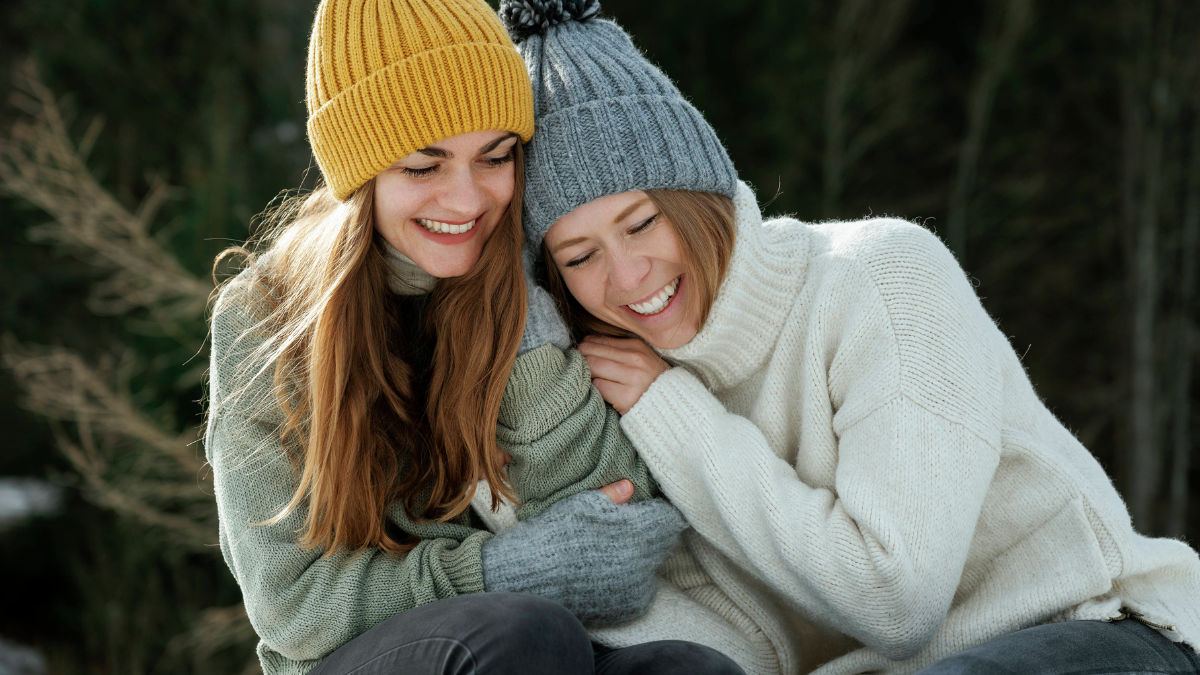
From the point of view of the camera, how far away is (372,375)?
5.03 feet

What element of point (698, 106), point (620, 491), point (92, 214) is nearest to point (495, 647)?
point (620, 491)

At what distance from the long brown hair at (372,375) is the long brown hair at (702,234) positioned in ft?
0.59

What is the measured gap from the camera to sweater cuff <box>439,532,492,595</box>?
1435 millimetres

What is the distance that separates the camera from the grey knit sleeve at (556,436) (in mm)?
1491

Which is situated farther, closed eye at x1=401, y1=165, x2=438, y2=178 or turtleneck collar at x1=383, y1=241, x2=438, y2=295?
turtleneck collar at x1=383, y1=241, x2=438, y2=295

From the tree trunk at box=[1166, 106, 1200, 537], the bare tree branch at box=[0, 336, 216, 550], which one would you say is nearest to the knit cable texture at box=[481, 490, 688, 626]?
the bare tree branch at box=[0, 336, 216, 550]

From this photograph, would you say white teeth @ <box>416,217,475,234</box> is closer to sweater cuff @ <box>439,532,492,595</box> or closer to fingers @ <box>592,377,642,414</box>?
fingers @ <box>592,377,642,414</box>

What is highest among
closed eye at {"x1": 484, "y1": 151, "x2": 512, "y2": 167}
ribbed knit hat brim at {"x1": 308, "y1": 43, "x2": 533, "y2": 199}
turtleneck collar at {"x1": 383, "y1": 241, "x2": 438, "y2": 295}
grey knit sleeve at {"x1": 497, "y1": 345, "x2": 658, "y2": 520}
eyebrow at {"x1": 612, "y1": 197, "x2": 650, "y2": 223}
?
ribbed knit hat brim at {"x1": 308, "y1": 43, "x2": 533, "y2": 199}

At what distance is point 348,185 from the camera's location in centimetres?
148

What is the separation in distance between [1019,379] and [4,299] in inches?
135

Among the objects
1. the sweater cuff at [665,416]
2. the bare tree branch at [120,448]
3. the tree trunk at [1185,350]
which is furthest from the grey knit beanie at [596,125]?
the tree trunk at [1185,350]

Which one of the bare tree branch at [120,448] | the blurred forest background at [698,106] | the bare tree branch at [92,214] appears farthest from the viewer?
the blurred forest background at [698,106]

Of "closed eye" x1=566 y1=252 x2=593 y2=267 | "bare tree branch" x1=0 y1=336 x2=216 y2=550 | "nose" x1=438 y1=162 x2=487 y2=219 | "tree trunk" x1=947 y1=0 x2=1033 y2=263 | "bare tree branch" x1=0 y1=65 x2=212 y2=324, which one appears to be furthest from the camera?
"tree trunk" x1=947 y1=0 x2=1033 y2=263

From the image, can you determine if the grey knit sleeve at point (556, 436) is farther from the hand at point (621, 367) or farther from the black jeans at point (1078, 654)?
the black jeans at point (1078, 654)
